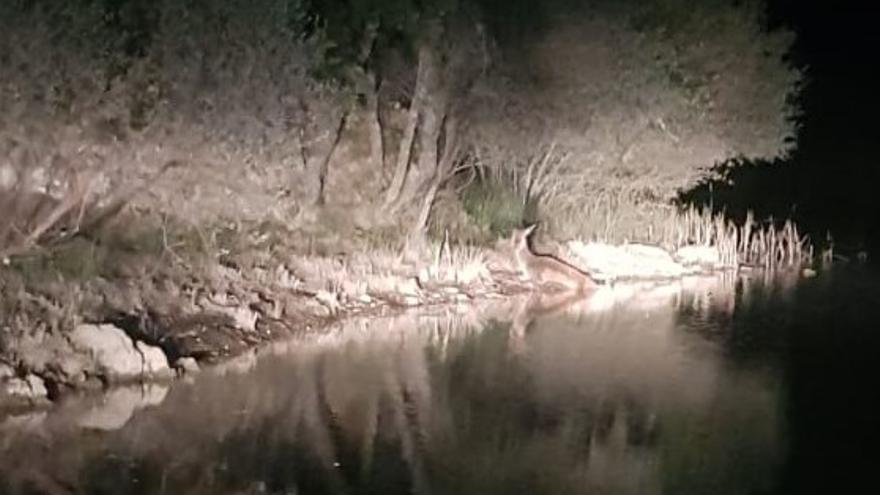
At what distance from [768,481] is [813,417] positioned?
2.92 m

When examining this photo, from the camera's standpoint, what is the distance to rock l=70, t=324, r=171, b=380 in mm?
16594

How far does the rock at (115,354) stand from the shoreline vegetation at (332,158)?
3cm

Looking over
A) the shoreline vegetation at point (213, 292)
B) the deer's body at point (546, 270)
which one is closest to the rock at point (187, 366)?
the shoreline vegetation at point (213, 292)

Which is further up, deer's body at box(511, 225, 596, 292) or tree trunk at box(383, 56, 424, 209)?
tree trunk at box(383, 56, 424, 209)

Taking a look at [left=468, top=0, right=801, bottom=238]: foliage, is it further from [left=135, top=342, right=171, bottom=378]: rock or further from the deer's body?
[left=135, top=342, right=171, bottom=378]: rock

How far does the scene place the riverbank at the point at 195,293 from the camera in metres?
16.5

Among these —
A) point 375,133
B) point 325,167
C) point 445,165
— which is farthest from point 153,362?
point 445,165

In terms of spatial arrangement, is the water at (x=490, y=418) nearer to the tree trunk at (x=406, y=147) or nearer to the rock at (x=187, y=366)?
the rock at (x=187, y=366)

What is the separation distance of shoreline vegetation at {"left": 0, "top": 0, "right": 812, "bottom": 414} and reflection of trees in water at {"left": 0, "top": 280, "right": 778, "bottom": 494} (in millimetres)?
1508

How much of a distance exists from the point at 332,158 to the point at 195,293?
885cm

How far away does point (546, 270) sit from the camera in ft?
87.7

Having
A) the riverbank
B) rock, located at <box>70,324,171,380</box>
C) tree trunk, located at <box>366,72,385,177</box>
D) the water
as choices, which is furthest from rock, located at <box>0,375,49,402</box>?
tree trunk, located at <box>366,72,385,177</box>

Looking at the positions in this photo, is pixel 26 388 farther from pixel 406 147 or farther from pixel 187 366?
pixel 406 147

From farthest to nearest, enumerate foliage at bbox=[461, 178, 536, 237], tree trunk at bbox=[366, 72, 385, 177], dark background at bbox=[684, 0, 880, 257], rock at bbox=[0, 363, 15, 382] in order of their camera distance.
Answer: dark background at bbox=[684, 0, 880, 257] → foliage at bbox=[461, 178, 536, 237] → tree trunk at bbox=[366, 72, 385, 177] → rock at bbox=[0, 363, 15, 382]
